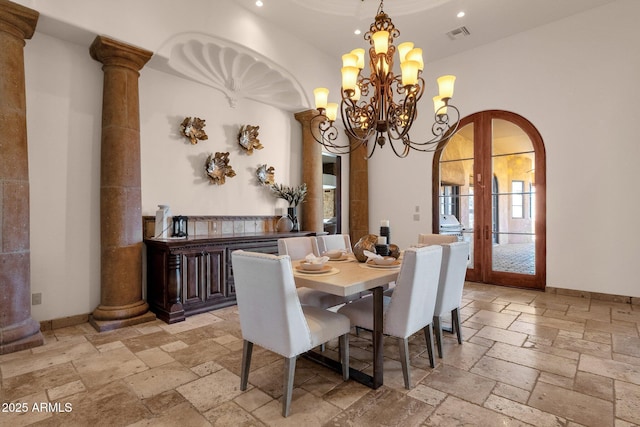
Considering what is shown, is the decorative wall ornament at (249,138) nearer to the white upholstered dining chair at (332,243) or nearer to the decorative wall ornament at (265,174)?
the decorative wall ornament at (265,174)

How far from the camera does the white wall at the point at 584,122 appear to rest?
424 centimetres

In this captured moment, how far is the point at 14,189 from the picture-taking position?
2.88 m

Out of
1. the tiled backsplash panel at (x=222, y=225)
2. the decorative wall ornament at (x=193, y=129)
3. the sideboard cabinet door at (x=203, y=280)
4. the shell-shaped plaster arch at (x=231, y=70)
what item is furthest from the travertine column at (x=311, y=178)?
the sideboard cabinet door at (x=203, y=280)

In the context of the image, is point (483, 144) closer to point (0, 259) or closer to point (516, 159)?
point (516, 159)

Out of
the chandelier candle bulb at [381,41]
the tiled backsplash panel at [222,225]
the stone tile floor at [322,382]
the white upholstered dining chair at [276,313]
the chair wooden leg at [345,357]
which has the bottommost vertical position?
the stone tile floor at [322,382]

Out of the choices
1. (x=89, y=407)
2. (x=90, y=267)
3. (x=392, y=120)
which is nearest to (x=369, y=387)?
(x=89, y=407)

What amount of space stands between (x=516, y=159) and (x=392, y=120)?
10.5 feet

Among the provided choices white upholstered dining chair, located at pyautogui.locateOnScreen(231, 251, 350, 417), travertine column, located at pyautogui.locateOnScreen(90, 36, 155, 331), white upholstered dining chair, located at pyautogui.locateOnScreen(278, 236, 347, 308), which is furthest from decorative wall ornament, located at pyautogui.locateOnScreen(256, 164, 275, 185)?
white upholstered dining chair, located at pyautogui.locateOnScreen(231, 251, 350, 417)

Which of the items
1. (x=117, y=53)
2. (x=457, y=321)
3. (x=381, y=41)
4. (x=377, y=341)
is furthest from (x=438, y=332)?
(x=117, y=53)

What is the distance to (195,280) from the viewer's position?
3.79 metres

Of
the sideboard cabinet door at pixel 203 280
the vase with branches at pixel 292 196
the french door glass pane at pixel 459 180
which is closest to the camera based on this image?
the sideboard cabinet door at pixel 203 280

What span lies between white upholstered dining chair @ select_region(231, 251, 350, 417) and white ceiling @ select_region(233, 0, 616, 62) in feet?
13.1

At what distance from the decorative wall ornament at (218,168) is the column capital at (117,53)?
1403 mm

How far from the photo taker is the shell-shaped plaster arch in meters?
4.16
